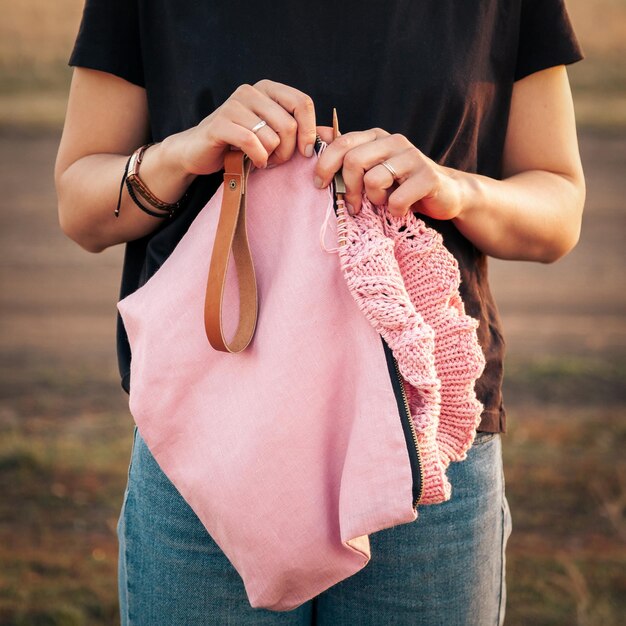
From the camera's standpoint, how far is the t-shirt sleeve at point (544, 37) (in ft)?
4.14

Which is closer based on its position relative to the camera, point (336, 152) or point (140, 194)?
point (336, 152)

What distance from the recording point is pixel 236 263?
3.45 ft

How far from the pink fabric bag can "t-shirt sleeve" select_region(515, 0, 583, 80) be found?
1.30 ft

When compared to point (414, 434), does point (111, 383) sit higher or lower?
lower

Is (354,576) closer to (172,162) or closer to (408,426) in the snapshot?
→ (408,426)

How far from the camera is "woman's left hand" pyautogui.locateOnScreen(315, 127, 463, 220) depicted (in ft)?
3.36

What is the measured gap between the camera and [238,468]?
102 cm

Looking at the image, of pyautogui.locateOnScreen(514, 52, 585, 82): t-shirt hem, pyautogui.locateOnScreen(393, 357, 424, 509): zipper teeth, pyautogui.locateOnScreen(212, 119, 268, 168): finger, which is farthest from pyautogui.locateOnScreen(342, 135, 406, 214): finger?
pyautogui.locateOnScreen(514, 52, 585, 82): t-shirt hem

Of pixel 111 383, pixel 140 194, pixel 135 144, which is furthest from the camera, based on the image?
pixel 111 383

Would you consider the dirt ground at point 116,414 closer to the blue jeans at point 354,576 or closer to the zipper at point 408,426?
the blue jeans at point 354,576

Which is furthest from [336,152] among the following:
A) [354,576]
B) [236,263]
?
[354,576]

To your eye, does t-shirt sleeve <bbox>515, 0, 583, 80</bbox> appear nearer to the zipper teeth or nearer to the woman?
the woman

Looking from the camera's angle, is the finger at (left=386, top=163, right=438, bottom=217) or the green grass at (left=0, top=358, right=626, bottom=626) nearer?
the finger at (left=386, top=163, right=438, bottom=217)

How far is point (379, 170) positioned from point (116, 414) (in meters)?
2.96
